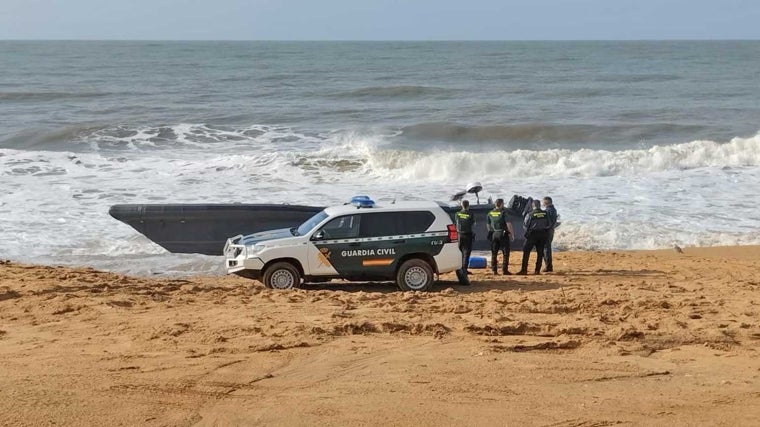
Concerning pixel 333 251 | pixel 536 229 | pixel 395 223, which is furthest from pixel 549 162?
pixel 333 251

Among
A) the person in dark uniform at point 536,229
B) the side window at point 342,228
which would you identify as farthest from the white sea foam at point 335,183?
the side window at point 342,228

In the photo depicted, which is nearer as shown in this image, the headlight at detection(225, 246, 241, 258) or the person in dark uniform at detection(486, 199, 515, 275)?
the headlight at detection(225, 246, 241, 258)

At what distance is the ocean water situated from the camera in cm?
1992

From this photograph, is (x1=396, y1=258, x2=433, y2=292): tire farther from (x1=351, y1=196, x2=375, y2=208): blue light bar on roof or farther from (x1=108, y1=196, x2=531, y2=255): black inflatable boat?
(x1=108, y1=196, x2=531, y2=255): black inflatable boat

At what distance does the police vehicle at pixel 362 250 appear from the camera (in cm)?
1392

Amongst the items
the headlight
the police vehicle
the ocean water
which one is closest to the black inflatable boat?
the ocean water

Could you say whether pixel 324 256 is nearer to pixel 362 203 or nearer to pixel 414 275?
pixel 362 203

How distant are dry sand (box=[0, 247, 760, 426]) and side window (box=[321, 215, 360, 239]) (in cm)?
87

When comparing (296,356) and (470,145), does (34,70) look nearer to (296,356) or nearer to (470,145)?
(470,145)

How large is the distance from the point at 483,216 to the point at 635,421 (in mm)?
10935

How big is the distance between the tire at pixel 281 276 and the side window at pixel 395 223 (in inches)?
47.8

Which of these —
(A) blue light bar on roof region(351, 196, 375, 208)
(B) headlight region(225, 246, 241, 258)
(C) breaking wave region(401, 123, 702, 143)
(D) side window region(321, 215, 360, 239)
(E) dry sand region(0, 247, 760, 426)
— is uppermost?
(C) breaking wave region(401, 123, 702, 143)

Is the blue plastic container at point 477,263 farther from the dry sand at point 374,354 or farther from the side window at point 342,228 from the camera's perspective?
the side window at point 342,228

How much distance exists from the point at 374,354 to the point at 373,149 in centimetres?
2233
